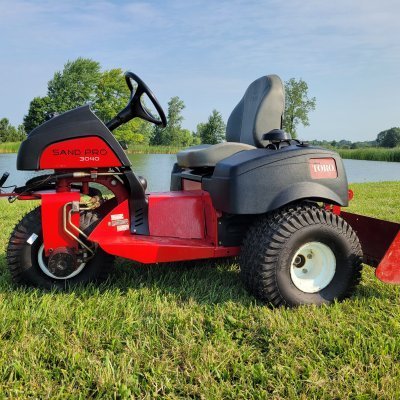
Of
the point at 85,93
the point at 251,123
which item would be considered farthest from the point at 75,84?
the point at 251,123

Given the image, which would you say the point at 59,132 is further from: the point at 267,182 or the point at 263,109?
the point at 263,109

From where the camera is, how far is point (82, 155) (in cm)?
247

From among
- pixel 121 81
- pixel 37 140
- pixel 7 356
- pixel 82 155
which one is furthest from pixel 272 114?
pixel 121 81

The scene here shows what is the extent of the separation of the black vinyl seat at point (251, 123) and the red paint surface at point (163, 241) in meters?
0.28

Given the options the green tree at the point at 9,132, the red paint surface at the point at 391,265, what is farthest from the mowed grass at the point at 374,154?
the green tree at the point at 9,132

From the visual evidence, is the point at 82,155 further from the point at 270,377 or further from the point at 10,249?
the point at 270,377

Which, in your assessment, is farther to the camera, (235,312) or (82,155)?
(82,155)

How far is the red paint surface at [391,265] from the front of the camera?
7.86 ft

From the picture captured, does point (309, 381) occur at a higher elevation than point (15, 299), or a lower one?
lower

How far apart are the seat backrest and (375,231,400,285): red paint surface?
1.23 meters

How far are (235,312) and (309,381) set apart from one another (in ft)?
2.10

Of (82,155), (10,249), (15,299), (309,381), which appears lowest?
(309,381)

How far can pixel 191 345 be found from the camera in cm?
195

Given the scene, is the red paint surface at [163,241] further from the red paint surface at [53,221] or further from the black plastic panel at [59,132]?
the black plastic panel at [59,132]
